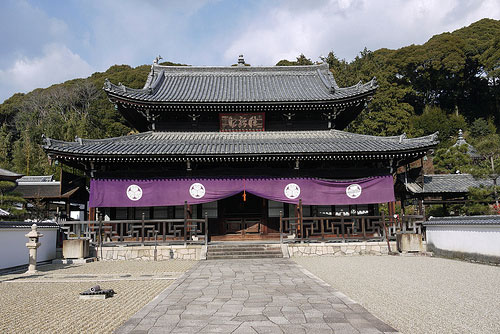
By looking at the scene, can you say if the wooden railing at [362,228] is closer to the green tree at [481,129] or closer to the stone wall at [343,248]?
the stone wall at [343,248]

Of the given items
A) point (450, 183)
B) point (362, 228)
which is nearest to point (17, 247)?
point (362, 228)

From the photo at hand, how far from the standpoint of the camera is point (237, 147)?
51.1ft

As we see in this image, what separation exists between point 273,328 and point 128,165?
12.9m

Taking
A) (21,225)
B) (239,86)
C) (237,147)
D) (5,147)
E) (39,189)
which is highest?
(5,147)

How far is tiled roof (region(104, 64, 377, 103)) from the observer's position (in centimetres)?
1680

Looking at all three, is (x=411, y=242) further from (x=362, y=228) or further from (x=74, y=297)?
(x=74, y=297)

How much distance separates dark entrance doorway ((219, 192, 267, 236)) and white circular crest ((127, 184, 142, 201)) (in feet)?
12.9

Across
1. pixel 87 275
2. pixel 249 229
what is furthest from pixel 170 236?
pixel 87 275

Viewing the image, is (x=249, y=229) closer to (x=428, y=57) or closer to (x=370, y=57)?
(x=370, y=57)

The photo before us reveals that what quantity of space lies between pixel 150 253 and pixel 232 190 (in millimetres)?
4412

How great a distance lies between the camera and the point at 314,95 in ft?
60.7

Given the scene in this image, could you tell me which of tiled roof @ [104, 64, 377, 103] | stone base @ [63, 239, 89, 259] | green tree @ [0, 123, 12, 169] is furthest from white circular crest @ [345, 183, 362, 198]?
green tree @ [0, 123, 12, 169]

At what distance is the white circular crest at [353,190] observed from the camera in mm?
15625

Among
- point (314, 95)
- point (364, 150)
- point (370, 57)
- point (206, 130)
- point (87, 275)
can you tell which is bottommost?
point (87, 275)
